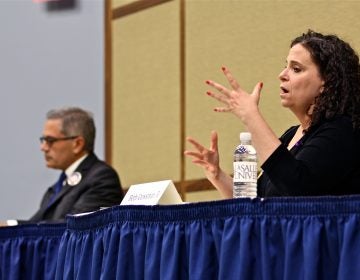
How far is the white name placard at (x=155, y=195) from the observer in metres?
3.08

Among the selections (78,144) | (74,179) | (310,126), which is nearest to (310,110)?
(310,126)

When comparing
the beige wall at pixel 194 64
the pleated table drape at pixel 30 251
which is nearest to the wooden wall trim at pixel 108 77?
the beige wall at pixel 194 64

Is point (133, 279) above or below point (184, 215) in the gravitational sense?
below

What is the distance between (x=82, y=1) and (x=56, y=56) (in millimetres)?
466

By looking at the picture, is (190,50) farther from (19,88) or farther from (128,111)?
(19,88)

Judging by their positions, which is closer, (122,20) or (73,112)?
(73,112)

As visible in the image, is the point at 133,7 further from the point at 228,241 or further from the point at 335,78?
the point at 228,241

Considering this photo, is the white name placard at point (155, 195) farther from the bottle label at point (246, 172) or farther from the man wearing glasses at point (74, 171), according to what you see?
the man wearing glasses at point (74, 171)

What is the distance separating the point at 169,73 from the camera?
560cm

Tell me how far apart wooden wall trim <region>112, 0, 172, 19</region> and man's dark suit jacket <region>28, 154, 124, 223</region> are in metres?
1.17

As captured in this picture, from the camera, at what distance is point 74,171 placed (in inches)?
214

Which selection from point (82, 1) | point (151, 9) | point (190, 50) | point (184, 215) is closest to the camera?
→ point (184, 215)

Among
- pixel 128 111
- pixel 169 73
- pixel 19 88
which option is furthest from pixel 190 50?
pixel 19 88

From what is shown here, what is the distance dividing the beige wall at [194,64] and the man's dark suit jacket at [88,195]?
49 cm
